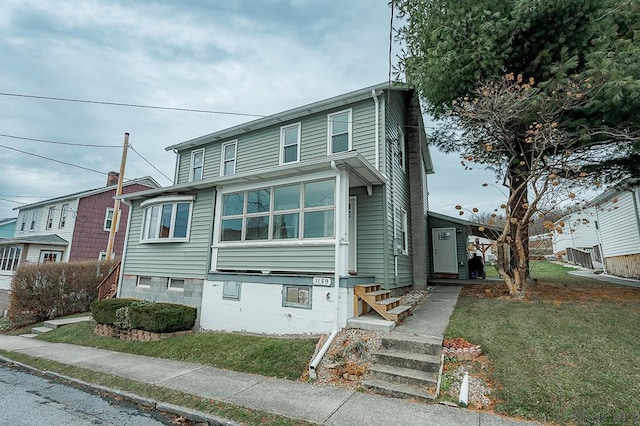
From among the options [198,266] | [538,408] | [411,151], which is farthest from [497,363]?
[411,151]

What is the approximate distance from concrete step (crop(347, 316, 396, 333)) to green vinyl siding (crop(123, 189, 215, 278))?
4563 millimetres

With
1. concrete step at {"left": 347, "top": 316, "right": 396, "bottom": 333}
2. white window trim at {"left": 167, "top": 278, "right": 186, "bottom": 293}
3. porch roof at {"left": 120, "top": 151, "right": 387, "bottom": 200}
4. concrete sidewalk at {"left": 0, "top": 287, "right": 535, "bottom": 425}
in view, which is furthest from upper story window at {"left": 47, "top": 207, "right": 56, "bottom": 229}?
concrete step at {"left": 347, "top": 316, "right": 396, "bottom": 333}

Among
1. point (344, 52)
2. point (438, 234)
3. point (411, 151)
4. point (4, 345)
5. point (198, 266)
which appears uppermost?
point (344, 52)

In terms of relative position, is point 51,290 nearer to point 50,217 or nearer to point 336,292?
point 336,292

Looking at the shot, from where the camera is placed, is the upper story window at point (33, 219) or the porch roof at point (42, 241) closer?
the porch roof at point (42, 241)

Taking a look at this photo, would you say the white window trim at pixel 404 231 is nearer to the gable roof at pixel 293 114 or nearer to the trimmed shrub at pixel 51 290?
the gable roof at pixel 293 114

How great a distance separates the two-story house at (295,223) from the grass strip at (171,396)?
8.80ft

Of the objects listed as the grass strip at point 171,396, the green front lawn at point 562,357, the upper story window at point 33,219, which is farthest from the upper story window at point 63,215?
the green front lawn at point 562,357

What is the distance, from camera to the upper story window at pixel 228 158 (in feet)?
40.0

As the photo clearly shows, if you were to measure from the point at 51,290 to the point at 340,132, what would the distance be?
1238cm

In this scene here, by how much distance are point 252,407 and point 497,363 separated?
11.9ft

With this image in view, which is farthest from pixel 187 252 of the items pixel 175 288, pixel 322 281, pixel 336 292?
pixel 336 292

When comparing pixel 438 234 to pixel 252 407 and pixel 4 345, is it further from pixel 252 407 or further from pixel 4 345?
pixel 4 345

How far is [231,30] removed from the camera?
9758mm
